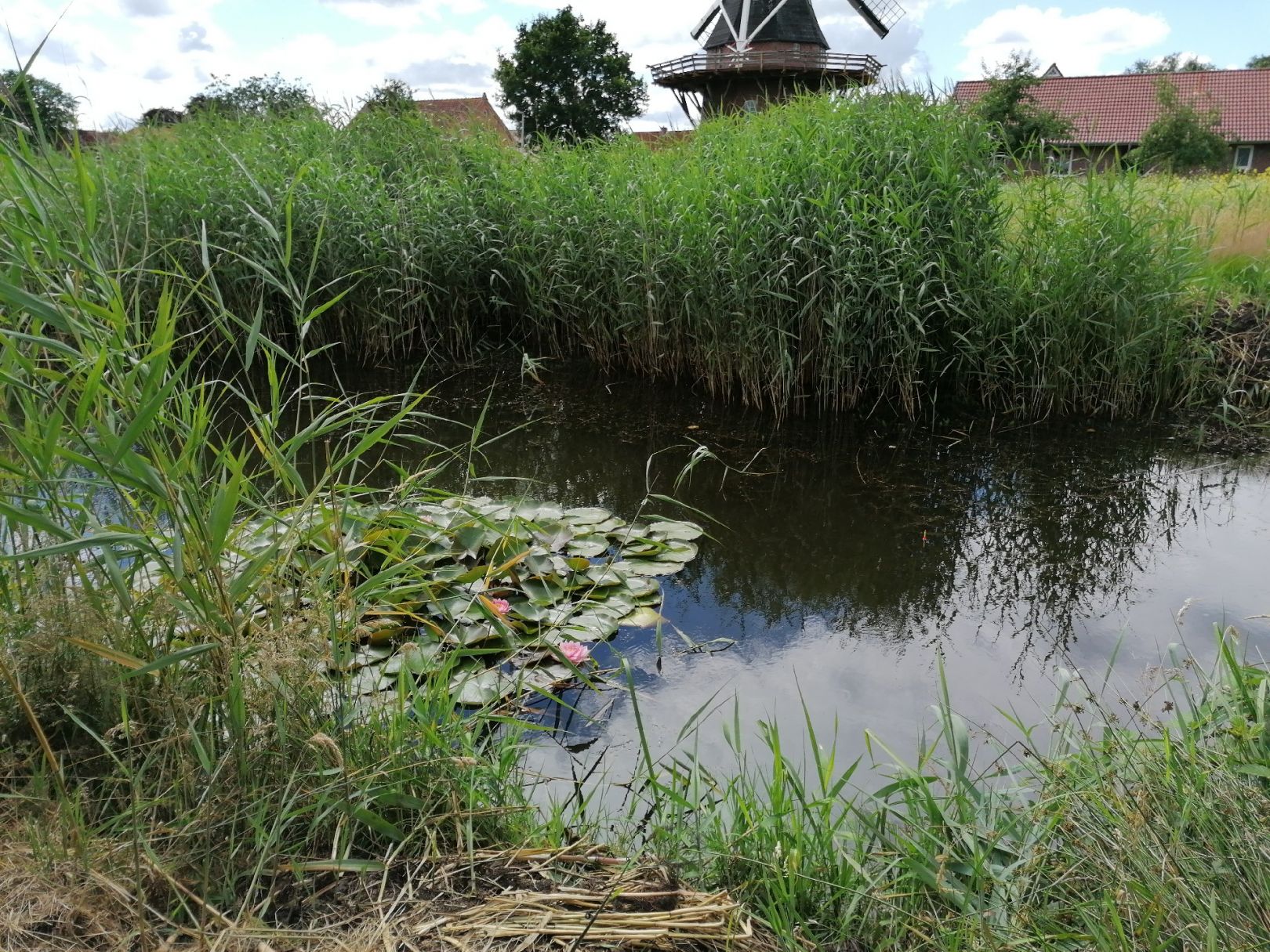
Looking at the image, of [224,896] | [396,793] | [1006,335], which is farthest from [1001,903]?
[1006,335]

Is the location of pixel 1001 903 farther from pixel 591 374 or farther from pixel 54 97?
pixel 591 374

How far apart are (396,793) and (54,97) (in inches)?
88.5

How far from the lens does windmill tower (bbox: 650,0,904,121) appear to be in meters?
19.2

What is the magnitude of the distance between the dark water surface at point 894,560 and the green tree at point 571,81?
25030mm

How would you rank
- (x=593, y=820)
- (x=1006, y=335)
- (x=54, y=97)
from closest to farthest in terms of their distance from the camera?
1. (x=593, y=820)
2. (x=54, y=97)
3. (x=1006, y=335)

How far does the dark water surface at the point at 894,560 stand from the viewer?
267 centimetres

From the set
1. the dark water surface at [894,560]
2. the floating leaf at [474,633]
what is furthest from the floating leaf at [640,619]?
the floating leaf at [474,633]

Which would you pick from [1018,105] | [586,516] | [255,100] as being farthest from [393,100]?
[1018,105]

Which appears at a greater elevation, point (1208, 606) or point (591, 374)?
point (591, 374)

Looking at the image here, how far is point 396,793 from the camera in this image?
1.65 m

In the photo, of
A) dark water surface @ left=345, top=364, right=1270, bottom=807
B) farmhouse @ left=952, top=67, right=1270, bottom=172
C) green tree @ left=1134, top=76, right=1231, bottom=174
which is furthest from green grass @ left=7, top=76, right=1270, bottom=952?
farmhouse @ left=952, top=67, right=1270, bottom=172

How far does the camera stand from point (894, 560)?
3635mm

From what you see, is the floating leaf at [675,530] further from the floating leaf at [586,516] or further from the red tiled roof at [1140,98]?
the red tiled roof at [1140,98]

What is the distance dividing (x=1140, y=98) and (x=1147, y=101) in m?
0.40
